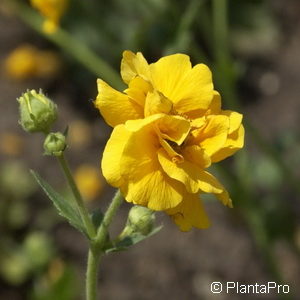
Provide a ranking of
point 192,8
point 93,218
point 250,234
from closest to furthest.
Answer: point 93,218
point 192,8
point 250,234

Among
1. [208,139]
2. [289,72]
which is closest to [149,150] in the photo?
[208,139]

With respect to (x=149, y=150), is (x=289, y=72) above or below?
below

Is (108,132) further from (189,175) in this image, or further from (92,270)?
(189,175)

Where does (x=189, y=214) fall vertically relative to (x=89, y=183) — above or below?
above

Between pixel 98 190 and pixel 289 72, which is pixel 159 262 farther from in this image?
pixel 289 72

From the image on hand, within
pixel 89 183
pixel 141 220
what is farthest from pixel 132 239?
pixel 89 183

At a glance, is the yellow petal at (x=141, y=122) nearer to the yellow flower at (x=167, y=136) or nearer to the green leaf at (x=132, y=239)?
the yellow flower at (x=167, y=136)

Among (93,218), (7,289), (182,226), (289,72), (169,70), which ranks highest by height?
(169,70)

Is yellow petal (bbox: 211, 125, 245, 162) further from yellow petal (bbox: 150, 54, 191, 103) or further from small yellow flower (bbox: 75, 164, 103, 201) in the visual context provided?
small yellow flower (bbox: 75, 164, 103, 201)
